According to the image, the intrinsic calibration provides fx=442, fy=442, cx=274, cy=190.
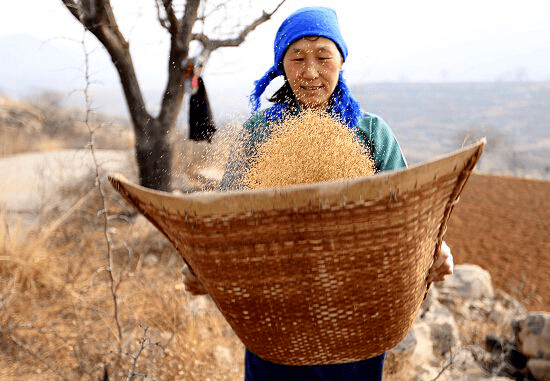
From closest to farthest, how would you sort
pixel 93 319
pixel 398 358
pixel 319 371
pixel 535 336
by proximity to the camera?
pixel 319 371, pixel 398 358, pixel 93 319, pixel 535 336

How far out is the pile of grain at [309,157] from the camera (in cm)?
72

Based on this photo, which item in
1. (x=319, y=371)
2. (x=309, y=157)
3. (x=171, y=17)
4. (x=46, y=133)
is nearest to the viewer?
(x=309, y=157)

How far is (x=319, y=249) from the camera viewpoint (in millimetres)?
553

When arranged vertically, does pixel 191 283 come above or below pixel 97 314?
above

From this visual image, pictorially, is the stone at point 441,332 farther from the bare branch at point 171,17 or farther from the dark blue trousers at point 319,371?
the bare branch at point 171,17

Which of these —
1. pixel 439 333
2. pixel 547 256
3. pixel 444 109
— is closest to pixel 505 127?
pixel 444 109

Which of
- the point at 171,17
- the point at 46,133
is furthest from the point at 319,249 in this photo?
the point at 46,133

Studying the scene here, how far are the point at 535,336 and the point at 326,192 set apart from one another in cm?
357

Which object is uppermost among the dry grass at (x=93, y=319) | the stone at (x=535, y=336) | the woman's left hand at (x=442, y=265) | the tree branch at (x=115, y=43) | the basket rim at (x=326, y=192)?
the tree branch at (x=115, y=43)

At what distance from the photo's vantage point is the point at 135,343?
239 centimetres

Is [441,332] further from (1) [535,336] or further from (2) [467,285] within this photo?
(2) [467,285]

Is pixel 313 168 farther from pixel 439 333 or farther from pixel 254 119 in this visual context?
pixel 439 333

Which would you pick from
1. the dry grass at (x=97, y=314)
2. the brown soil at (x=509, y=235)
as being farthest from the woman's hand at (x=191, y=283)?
the brown soil at (x=509, y=235)

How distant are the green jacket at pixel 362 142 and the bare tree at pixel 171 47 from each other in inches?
53.7
